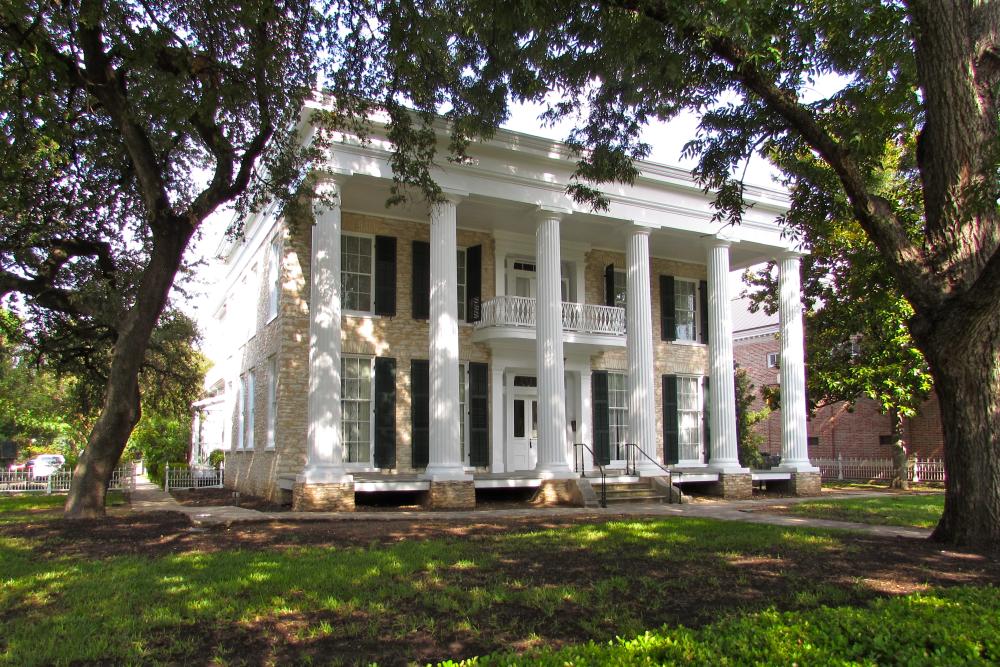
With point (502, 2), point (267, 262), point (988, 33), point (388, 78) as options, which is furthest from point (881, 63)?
point (267, 262)

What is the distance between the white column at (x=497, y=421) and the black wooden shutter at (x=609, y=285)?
3961 millimetres

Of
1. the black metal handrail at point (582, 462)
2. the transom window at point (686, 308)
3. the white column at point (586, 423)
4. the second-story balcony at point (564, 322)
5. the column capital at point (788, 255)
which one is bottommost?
the black metal handrail at point (582, 462)

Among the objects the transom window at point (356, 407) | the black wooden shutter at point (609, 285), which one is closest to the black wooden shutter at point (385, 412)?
the transom window at point (356, 407)

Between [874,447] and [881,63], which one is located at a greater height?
[881,63]

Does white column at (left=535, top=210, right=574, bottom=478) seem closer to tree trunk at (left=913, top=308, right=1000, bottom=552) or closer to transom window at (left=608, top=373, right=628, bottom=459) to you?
transom window at (left=608, top=373, right=628, bottom=459)

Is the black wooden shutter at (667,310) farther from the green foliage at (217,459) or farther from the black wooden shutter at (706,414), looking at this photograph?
the green foliage at (217,459)

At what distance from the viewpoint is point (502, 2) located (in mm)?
8977

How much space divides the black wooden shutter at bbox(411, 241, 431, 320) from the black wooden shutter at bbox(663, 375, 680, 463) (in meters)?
7.64

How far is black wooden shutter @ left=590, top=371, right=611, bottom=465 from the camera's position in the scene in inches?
776

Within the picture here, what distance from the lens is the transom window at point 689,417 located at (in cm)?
2134

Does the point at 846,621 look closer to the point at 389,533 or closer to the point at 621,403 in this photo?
the point at 389,533

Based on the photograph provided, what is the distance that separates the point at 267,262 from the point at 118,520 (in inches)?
359

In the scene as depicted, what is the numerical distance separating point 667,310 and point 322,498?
12021mm

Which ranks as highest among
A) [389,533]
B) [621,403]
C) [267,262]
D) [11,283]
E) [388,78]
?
[388,78]
